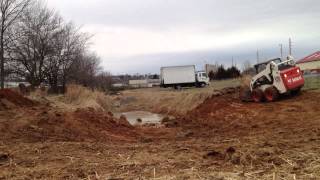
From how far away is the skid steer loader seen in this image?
24.8 m

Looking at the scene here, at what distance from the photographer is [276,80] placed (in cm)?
2522

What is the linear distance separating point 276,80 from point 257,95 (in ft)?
4.73

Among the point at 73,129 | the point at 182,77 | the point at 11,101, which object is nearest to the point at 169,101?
the point at 11,101

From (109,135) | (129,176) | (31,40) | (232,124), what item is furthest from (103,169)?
(31,40)

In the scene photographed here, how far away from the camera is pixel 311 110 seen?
67.3ft

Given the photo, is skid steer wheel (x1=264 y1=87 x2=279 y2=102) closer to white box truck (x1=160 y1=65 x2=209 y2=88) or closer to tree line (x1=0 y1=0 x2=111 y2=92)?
tree line (x1=0 y1=0 x2=111 y2=92)

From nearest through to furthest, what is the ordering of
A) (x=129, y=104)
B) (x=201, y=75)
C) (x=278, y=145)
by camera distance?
1. (x=278, y=145)
2. (x=129, y=104)
3. (x=201, y=75)

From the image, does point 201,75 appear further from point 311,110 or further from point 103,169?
point 103,169

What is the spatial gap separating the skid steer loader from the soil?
4557 millimetres

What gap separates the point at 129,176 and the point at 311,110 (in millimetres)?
13529

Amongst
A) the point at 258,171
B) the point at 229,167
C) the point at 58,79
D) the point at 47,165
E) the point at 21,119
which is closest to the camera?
the point at 258,171

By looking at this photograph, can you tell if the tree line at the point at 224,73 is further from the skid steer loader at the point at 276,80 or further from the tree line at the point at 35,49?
the skid steer loader at the point at 276,80

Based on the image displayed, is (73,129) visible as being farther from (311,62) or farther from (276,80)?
(311,62)

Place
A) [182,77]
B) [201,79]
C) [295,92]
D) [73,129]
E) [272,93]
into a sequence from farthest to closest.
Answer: [182,77]
[201,79]
[295,92]
[272,93]
[73,129]
